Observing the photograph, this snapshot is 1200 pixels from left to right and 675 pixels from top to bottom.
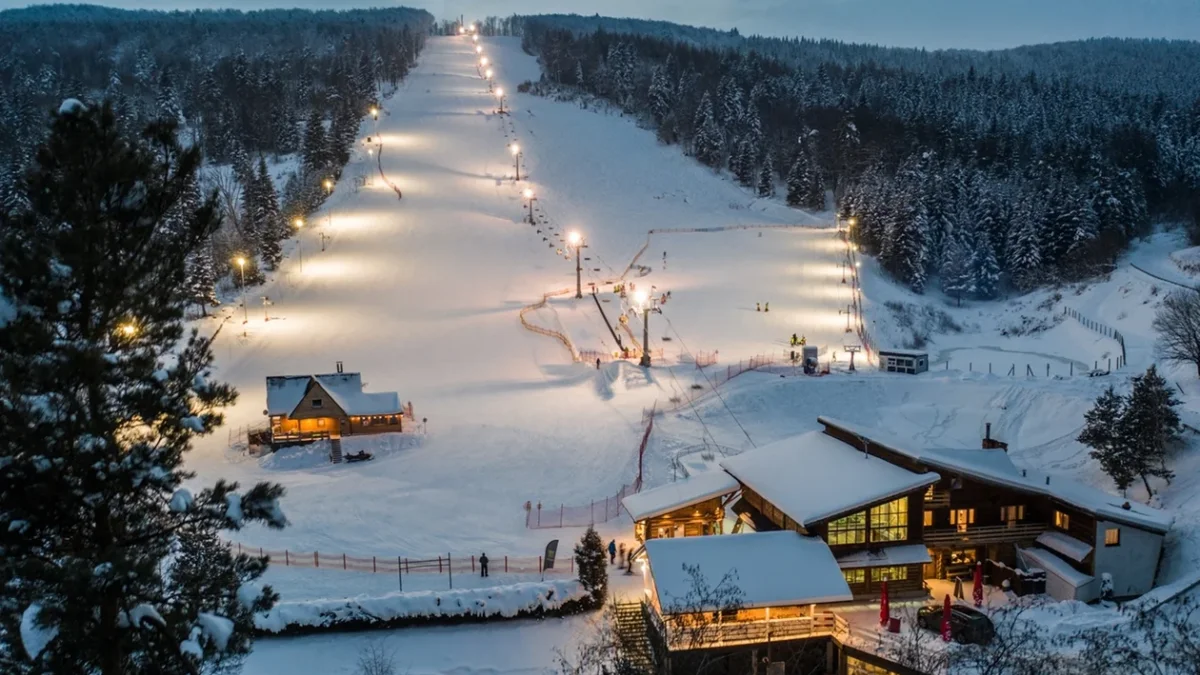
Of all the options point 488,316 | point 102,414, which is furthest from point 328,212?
point 102,414

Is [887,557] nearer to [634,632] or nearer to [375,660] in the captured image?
[634,632]

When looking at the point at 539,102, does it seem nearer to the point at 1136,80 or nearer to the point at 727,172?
the point at 727,172

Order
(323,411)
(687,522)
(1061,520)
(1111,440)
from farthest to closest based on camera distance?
(323,411) → (1111,440) → (687,522) → (1061,520)

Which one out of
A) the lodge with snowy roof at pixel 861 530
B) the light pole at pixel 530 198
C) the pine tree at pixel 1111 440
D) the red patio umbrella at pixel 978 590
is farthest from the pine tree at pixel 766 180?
the red patio umbrella at pixel 978 590

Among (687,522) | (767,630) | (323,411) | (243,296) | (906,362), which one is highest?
(243,296)

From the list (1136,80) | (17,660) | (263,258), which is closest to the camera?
(17,660)

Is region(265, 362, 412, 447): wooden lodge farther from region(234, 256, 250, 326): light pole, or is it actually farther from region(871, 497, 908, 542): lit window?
region(871, 497, 908, 542): lit window

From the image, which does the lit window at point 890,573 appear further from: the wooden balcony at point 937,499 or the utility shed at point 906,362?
the utility shed at point 906,362

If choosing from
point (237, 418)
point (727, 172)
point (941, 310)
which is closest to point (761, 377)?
point (237, 418)
